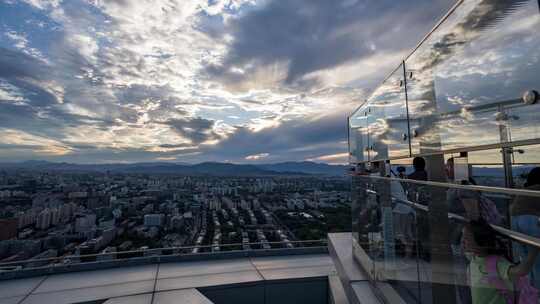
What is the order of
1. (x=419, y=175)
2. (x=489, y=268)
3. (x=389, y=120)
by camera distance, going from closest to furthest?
1. (x=489, y=268)
2. (x=419, y=175)
3. (x=389, y=120)

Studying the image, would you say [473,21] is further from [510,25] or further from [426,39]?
[426,39]

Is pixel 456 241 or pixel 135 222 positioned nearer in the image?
pixel 456 241

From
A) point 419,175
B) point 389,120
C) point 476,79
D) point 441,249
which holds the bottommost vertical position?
point 441,249

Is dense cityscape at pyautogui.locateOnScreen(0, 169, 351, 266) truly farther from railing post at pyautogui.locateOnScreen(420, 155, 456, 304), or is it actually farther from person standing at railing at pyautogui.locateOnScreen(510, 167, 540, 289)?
person standing at railing at pyautogui.locateOnScreen(510, 167, 540, 289)

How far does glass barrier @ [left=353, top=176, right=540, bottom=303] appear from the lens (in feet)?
4.37

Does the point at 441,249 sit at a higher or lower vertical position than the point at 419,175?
lower

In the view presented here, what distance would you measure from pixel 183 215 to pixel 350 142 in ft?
23.1

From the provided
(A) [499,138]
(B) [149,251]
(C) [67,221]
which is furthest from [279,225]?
(A) [499,138]

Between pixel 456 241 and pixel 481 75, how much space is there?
1129mm

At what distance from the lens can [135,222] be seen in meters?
9.91

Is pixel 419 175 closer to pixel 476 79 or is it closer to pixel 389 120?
pixel 389 120

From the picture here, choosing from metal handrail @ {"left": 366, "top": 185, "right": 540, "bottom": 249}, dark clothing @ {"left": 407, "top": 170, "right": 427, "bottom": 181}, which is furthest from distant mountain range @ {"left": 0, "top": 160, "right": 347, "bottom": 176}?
metal handrail @ {"left": 366, "top": 185, "right": 540, "bottom": 249}

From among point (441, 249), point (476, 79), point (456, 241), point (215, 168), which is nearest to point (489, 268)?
point (456, 241)

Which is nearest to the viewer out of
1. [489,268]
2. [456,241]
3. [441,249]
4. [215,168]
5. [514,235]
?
[514,235]
